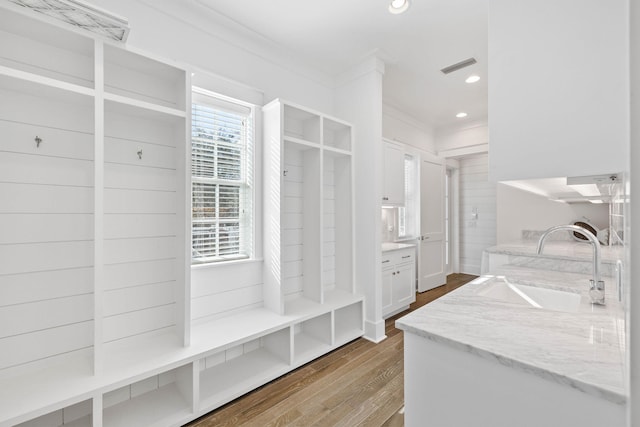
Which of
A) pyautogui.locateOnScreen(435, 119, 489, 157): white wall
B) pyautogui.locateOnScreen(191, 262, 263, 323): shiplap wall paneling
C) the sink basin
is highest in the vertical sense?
pyautogui.locateOnScreen(435, 119, 489, 157): white wall

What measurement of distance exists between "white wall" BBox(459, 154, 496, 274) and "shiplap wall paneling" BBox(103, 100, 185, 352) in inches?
212

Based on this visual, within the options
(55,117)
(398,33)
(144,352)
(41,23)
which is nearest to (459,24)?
(398,33)

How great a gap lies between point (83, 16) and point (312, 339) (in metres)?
2.80

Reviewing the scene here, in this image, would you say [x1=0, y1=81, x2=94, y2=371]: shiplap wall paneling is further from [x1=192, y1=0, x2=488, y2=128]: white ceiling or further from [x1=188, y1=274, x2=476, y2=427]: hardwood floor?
[x1=192, y1=0, x2=488, y2=128]: white ceiling

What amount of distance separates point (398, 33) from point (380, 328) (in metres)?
2.83

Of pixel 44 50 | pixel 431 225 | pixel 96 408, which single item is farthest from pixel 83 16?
pixel 431 225

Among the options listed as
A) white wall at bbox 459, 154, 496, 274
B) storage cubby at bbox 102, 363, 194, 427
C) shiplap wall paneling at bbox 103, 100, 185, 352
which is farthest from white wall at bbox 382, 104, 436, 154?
storage cubby at bbox 102, 363, 194, 427

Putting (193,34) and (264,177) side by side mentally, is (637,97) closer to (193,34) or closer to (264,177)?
(264,177)

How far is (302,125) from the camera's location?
2873 millimetres

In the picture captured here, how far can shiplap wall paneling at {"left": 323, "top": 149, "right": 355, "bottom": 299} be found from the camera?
297 centimetres

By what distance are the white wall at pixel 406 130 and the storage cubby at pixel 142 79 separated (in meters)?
2.91

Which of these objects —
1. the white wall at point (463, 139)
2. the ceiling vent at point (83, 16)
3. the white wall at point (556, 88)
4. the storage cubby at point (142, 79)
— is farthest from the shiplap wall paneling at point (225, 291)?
the white wall at point (463, 139)

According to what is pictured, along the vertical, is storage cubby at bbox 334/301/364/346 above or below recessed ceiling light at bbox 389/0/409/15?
below

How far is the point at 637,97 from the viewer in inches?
15.7
